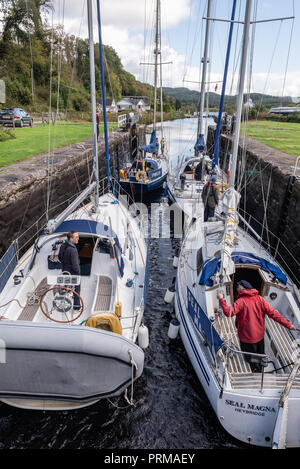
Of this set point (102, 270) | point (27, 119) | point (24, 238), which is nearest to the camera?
point (102, 270)

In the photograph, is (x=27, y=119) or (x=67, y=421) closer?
(x=67, y=421)

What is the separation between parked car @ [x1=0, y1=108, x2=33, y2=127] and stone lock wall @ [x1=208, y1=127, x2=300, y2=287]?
1580 cm

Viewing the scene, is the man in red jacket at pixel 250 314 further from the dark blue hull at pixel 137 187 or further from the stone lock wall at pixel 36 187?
the dark blue hull at pixel 137 187

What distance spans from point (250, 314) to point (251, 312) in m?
0.04

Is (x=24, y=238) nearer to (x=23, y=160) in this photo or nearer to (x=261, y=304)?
(x=23, y=160)

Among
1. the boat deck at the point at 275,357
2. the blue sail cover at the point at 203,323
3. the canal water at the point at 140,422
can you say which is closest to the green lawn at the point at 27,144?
the blue sail cover at the point at 203,323

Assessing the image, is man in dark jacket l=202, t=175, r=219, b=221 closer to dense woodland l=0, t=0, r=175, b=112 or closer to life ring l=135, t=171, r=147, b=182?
life ring l=135, t=171, r=147, b=182

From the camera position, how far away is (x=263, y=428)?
4.11m

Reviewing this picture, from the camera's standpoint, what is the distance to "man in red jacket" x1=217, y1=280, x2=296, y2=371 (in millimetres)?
4389

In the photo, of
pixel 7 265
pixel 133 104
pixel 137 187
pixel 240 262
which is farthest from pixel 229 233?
pixel 133 104

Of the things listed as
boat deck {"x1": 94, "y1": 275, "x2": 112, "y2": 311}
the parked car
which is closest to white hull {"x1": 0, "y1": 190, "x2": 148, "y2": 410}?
boat deck {"x1": 94, "y1": 275, "x2": 112, "y2": 311}

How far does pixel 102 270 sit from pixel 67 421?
2.87 meters

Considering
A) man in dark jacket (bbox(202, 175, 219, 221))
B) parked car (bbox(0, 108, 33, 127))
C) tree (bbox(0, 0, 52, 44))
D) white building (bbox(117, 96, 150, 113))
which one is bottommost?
man in dark jacket (bbox(202, 175, 219, 221))
